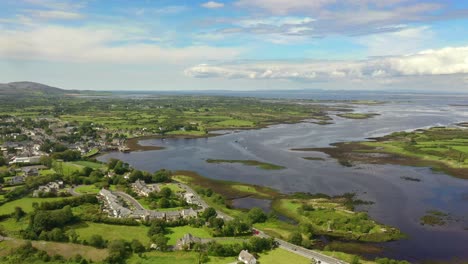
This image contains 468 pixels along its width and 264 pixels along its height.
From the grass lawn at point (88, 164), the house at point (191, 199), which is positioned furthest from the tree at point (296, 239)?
the grass lawn at point (88, 164)

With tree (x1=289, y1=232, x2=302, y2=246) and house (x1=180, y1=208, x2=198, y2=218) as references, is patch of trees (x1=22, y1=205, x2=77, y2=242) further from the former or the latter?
tree (x1=289, y1=232, x2=302, y2=246)

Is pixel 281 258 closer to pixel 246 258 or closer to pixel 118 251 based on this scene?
pixel 246 258

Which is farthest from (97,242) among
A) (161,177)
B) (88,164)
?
(88,164)

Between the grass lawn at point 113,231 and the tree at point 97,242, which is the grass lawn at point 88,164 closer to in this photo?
the grass lawn at point 113,231

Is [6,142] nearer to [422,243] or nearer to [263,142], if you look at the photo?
[263,142]

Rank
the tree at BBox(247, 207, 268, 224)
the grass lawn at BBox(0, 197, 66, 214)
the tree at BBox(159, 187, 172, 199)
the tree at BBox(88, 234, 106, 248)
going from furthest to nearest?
the tree at BBox(159, 187, 172, 199) < the grass lawn at BBox(0, 197, 66, 214) < the tree at BBox(247, 207, 268, 224) < the tree at BBox(88, 234, 106, 248)

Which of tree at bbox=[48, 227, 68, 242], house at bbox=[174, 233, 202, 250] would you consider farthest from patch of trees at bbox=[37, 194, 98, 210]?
house at bbox=[174, 233, 202, 250]

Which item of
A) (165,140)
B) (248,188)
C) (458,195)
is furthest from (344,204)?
(165,140)
